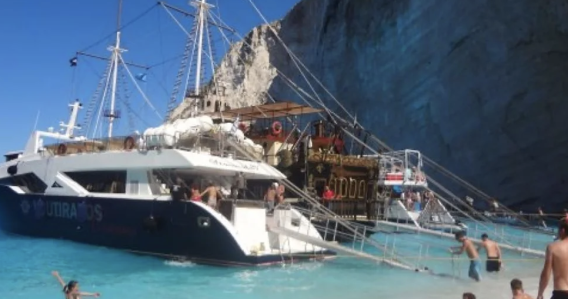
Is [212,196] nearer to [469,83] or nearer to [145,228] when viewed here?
[145,228]

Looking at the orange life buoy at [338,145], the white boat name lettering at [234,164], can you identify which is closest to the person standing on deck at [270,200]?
the white boat name lettering at [234,164]

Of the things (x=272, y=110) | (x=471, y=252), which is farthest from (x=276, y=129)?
(x=471, y=252)

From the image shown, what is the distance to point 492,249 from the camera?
13.0m

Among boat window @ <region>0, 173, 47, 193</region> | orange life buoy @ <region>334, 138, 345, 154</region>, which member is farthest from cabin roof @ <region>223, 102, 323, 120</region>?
boat window @ <region>0, 173, 47, 193</region>

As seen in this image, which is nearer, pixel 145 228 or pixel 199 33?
pixel 145 228

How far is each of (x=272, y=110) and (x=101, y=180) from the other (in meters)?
7.31

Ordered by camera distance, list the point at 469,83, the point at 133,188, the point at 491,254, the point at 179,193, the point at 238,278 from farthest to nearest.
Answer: the point at 469,83 < the point at 133,188 < the point at 179,193 < the point at 238,278 < the point at 491,254

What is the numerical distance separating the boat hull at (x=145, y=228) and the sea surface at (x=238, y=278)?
0.95ft

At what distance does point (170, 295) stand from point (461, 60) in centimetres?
3345

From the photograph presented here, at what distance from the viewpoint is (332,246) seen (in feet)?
48.3

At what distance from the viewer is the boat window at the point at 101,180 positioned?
17.9 meters

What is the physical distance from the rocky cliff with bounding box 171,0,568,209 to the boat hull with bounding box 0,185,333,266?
13.9 m

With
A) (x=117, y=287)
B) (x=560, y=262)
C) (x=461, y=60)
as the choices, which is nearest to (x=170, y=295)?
(x=117, y=287)

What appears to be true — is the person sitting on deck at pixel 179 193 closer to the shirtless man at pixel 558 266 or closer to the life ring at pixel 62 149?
the life ring at pixel 62 149
